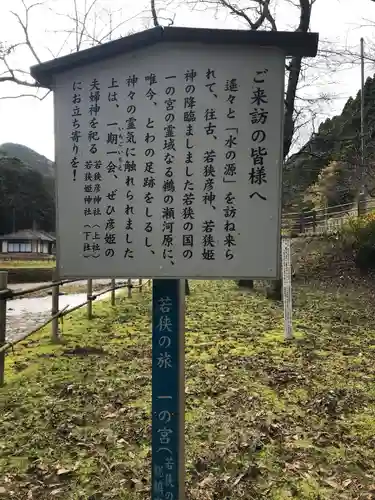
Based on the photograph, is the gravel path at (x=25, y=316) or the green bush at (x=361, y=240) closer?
the gravel path at (x=25, y=316)

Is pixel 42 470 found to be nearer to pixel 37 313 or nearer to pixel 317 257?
pixel 37 313

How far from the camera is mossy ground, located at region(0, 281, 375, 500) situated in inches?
116

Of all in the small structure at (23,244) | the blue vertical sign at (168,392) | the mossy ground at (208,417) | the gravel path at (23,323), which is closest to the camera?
the blue vertical sign at (168,392)

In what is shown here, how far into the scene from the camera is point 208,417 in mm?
3875

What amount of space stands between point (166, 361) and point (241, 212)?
0.92 meters

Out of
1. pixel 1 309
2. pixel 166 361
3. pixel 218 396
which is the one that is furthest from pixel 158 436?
pixel 1 309

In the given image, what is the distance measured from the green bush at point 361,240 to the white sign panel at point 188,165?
14.3 m

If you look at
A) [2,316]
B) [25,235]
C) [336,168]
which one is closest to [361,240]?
[336,168]

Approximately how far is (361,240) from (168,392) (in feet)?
49.2

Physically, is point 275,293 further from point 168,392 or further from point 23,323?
point 168,392

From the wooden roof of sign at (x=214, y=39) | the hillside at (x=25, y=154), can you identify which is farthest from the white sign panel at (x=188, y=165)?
the hillside at (x=25, y=154)

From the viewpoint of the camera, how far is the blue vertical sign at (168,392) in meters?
2.54

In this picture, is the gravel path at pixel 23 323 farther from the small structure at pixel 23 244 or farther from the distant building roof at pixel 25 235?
the distant building roof at pixel 25 235

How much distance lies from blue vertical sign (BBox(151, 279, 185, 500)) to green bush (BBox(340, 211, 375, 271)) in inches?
564
